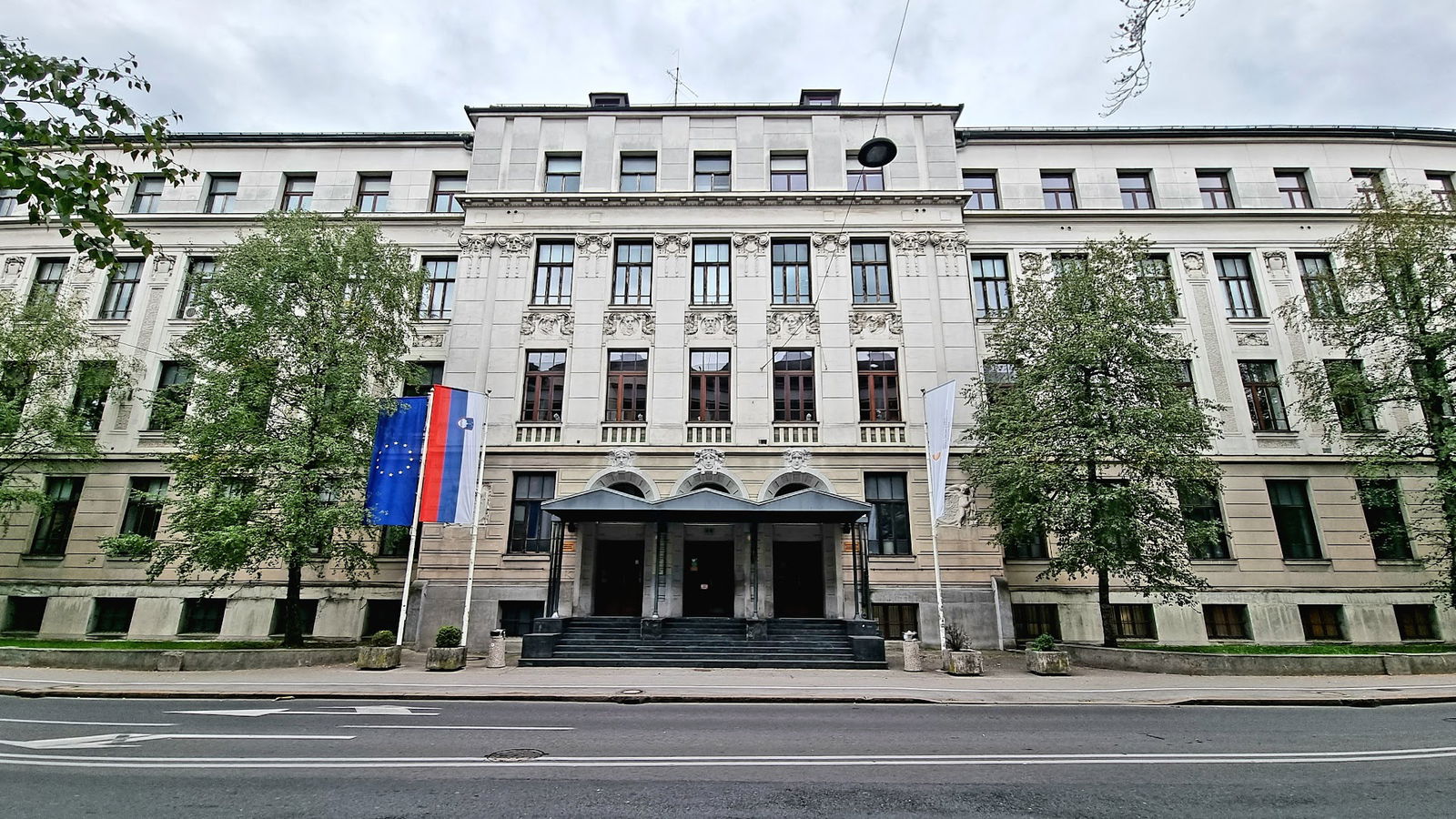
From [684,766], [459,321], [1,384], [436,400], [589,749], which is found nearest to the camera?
[684,766]

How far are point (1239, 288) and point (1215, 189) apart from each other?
4745 mm

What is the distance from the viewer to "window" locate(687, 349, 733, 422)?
80.5 ft

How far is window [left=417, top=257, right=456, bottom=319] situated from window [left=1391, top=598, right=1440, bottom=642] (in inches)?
1507

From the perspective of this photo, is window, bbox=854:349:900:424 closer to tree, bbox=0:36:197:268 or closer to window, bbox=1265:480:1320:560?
window, bbox=1265:480:1320:560

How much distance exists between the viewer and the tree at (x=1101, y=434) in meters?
18.6

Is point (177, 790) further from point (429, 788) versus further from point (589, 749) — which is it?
point (589, 749)

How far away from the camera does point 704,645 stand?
64.2 ft

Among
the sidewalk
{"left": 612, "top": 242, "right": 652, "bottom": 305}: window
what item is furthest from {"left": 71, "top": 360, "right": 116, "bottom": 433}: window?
{"left": 612, "top": 242, "right": 652, "bottom": 305}: window

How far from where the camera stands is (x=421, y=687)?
1410 centimetres

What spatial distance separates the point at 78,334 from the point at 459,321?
1535cm

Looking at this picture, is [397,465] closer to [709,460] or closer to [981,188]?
[709,460]

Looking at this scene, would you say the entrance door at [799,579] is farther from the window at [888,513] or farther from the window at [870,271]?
the window at [870,271]

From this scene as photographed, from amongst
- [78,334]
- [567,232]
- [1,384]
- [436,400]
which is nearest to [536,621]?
[436,400]

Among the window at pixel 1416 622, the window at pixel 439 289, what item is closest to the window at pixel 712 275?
the window at pixel 439 289
